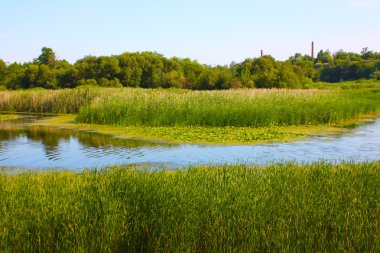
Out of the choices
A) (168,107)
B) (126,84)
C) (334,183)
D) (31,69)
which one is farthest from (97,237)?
(31,69)

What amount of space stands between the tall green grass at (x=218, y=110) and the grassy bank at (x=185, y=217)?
41.6 ft

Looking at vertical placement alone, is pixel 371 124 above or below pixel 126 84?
below

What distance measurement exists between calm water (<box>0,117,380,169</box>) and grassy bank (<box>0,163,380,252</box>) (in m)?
4.30

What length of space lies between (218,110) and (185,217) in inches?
557

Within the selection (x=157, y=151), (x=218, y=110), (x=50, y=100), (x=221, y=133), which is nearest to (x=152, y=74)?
(x=50, y=100)

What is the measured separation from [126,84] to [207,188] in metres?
42.1

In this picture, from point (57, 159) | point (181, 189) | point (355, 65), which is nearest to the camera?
point (181, 189)

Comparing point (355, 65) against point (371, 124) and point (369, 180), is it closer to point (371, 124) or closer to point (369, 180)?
point (371, 124)

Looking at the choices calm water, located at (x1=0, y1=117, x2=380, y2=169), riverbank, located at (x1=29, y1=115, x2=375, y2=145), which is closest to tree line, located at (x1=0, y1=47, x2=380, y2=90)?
riverbank, located at (x1=29, y1=115, x2=375, y2=145)

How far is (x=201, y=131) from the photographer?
1647cm

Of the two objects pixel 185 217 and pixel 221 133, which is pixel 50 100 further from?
pixel 185 217

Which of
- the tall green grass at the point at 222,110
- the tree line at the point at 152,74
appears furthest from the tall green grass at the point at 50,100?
the tree line at the point at 152,74

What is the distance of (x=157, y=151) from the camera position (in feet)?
41.0

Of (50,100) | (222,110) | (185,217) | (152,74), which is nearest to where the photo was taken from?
(185,217)
